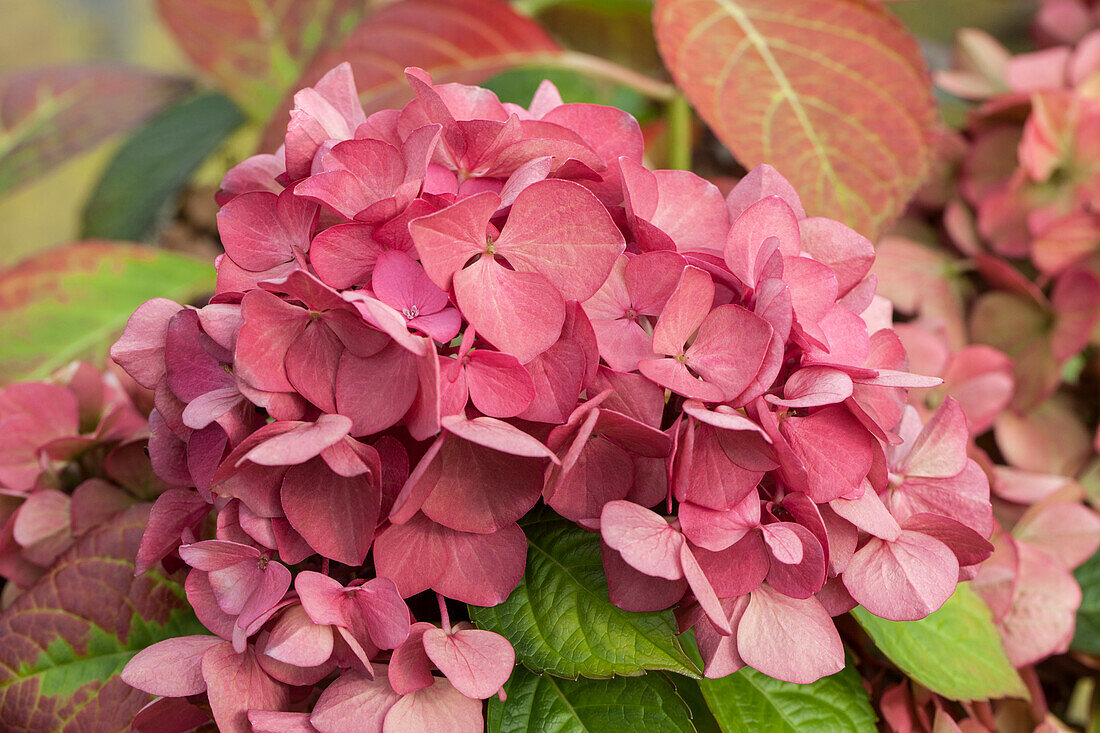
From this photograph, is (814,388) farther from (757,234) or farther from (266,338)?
(266,338)

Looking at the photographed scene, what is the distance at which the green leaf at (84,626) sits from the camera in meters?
0.33

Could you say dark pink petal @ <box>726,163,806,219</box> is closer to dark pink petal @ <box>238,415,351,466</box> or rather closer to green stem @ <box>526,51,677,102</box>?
dark pink petal @ <box>238,415,351,466</box>

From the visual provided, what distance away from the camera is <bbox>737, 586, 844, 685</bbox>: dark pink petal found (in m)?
0.26

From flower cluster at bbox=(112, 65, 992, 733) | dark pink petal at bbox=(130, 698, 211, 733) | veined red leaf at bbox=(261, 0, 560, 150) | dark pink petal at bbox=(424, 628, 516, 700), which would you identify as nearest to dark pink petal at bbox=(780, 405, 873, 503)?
flower cluster at bbox=(112, 65, 992, 733)

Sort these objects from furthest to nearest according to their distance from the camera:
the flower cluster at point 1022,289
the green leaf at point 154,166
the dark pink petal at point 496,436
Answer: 1. the green leaf at point 154,166
2. the flower cluster at point 1022,289
3. the dark pink petal at point 496,436

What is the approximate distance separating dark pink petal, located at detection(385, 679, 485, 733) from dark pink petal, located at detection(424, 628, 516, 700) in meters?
0.02

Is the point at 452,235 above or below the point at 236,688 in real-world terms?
above

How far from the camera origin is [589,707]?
0.97 ft

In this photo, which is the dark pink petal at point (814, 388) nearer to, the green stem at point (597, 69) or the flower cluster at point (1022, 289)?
the flower cluster at point (1022, 289)

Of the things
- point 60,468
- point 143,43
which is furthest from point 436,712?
point 143,43

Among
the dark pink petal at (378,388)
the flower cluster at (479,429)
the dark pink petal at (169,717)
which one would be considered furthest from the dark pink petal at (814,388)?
the dark pink petal at (169,717)

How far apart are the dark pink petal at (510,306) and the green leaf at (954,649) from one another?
0.17 meters

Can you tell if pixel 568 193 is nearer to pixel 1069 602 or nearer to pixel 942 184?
pixel 1069 602

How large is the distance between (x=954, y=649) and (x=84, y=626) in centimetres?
34
